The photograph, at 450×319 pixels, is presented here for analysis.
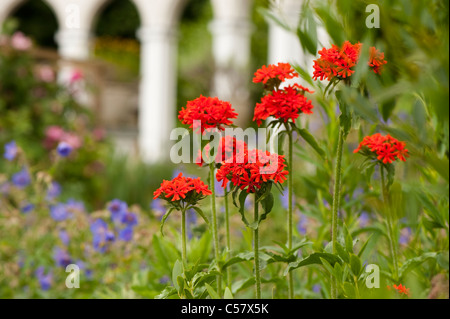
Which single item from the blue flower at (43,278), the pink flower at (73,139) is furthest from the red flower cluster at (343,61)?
the pink flower at (73,139)

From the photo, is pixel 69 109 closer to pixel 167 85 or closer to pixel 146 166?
pixel 146 166

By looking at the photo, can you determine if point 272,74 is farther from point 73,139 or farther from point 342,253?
point 73,139

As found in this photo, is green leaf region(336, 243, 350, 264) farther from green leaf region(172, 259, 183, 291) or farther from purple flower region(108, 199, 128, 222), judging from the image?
purple flower region(108, 199, 128, 222)

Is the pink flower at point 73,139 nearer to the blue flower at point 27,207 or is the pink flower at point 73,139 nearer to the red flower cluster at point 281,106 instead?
the blue flower at point 27,207

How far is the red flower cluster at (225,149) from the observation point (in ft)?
3.16

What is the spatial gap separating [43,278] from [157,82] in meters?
5.62

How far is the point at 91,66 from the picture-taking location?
5.35 meters

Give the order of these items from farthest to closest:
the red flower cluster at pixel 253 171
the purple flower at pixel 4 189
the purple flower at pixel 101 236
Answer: the purple flower at pixel 4 189 < the purple flower at pixel 101 236 < the red flower cluster at pixel 253 171

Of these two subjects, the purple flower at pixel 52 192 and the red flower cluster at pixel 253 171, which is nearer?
the red flower cluster at pixel 253 171

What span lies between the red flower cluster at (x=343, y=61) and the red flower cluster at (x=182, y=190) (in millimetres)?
253

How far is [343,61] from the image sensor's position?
35.8 inches

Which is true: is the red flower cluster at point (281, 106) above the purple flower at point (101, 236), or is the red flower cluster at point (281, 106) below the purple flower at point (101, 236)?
above

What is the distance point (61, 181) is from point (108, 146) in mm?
675

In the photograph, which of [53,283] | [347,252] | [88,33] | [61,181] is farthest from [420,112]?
[88,33]
